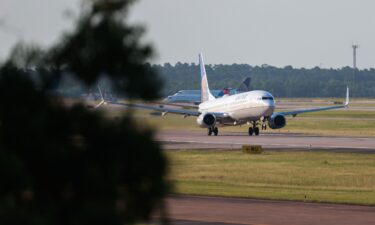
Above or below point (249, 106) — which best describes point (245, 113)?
below

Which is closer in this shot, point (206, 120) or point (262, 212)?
point (262, 212)

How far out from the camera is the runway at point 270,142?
75.2m

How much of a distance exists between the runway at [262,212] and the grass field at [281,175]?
1293mm

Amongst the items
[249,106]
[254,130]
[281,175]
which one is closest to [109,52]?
[281,175]

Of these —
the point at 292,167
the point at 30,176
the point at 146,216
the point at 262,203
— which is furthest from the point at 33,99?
the point at 292,167

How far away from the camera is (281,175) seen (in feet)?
173

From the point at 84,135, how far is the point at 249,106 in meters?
82.4

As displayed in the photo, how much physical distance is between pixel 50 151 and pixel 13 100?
77 cm

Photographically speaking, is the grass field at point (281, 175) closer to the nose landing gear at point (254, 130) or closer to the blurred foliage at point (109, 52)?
the blurred foliage at point (109, 52)

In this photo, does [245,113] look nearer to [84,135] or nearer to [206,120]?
[206,120]

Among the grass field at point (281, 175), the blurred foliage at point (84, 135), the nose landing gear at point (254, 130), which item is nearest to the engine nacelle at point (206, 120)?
the nose landing gear at point (254, 130)

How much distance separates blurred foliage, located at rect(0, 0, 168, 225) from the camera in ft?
38.8

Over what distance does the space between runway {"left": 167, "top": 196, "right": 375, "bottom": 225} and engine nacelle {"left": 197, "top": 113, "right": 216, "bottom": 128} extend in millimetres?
53998

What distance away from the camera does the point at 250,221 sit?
3350 centimetres
